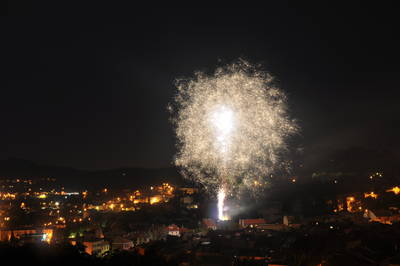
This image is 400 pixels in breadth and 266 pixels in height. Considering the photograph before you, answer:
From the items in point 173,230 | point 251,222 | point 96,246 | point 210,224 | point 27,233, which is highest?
point 251,222

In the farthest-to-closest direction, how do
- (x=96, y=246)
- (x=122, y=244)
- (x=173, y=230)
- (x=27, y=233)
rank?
(x=173, y=230)
(x=27, y=233)
(x=122, y=244)
(x=96, y=246)

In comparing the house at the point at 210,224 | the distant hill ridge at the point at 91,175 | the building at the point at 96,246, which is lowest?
the building at the point at 96,246

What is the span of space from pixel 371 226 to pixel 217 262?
882 centimetres

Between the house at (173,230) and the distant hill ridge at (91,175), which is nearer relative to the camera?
the house at (173,230)

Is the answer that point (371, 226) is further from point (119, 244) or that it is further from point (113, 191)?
point (113, 191)

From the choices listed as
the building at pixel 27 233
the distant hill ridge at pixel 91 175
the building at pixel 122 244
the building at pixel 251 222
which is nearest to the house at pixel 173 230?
the building at pixel 122 244

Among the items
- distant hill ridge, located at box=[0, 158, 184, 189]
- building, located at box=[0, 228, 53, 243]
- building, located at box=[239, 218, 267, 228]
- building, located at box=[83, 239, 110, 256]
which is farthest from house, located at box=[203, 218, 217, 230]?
distant hill ridge, located at box=[0, 158, 184, 189]

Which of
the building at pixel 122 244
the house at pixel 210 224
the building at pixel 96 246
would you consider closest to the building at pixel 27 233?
the building at pixel 96 246

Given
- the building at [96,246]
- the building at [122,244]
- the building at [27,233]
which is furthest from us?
the building at [27,233]

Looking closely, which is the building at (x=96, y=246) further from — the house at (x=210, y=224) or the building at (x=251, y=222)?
the building at (x=251, y=222)

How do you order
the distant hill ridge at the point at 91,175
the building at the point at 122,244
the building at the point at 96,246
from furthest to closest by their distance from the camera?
1. the distant hill ridge at the point at 91,175
2. the building at the point at 122,244
3. the building at the point at 96,246

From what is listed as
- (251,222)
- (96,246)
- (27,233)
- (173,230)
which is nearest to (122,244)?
(96,246)

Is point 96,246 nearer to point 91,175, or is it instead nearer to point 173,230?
point 173,230

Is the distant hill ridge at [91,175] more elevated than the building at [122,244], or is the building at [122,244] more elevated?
the distant hill ridge at [91,175]
